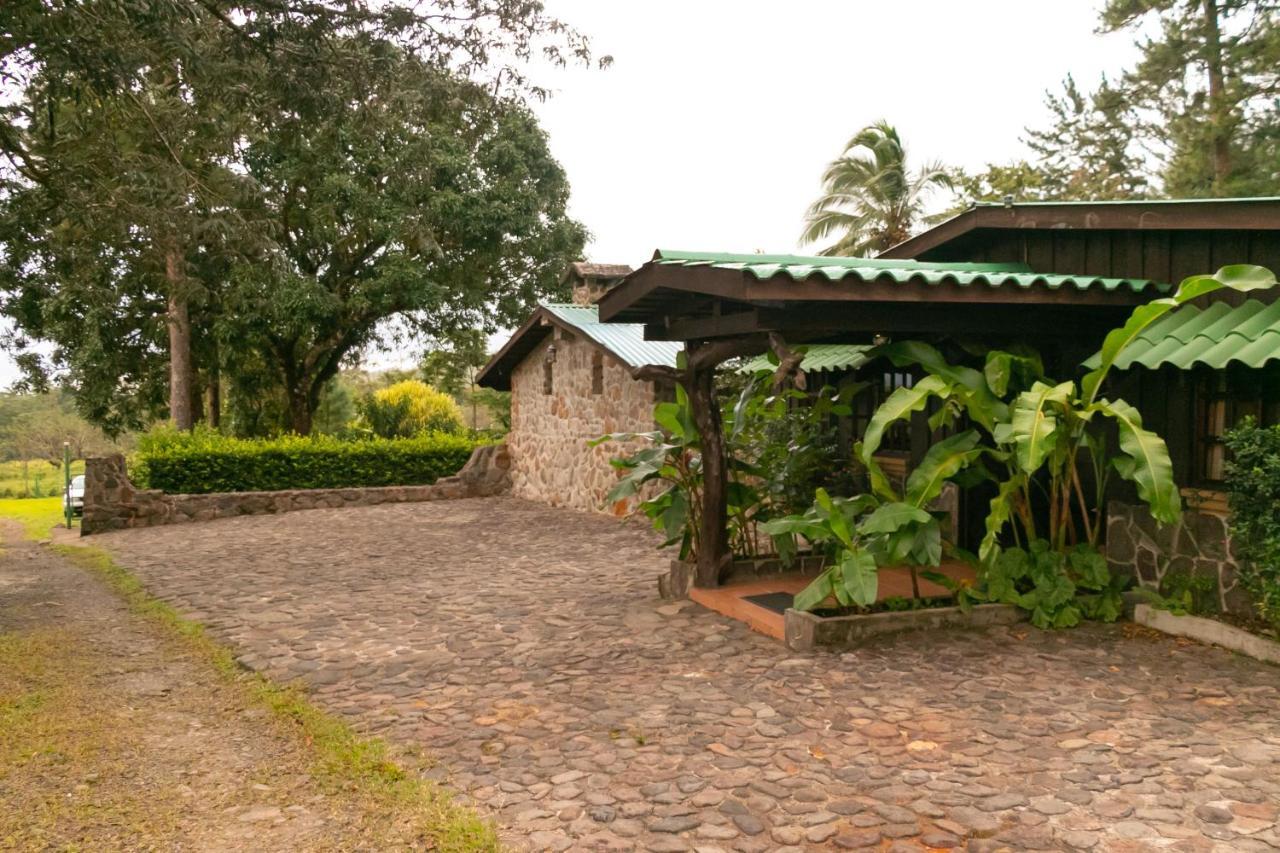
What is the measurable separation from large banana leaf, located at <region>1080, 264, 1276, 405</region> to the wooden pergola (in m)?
0.63

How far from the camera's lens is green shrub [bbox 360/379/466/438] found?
24.4 m

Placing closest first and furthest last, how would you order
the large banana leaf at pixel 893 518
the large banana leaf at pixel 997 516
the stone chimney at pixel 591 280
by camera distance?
the large banana leaf at pixel 997 516 → the large banana leaf at pixel 893 518 → the stone chimney at pixel 591 280

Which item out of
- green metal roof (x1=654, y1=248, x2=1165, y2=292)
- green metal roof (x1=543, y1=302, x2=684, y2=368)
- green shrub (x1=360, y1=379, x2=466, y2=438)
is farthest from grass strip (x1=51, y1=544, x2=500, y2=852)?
green shrub (x1=360, y1=379, x2=466, y2=438)

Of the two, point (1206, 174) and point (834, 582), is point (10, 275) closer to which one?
point (834, 582)

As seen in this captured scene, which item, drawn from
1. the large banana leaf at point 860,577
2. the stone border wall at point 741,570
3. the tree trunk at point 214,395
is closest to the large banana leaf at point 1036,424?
the large banana leaf at point 860,577

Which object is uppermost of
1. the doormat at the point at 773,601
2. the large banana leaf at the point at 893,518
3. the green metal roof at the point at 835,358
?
the green metal roof at the point at 835,358

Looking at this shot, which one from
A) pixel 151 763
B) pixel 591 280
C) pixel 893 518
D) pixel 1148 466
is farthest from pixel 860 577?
pixel 591 280

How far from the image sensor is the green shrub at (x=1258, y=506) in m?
5.89

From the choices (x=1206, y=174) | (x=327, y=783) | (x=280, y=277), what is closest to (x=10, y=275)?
(x=280, y=277)

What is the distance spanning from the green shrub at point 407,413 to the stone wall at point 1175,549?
722 inches

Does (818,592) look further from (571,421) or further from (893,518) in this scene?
(571,421)

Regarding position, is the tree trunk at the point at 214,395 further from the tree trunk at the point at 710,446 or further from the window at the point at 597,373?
the tree trunk at the point at 710,446

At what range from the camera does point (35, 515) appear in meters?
22.4

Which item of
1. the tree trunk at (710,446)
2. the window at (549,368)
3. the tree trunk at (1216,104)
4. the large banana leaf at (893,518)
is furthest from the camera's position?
the tree trunk at (1216,104)
